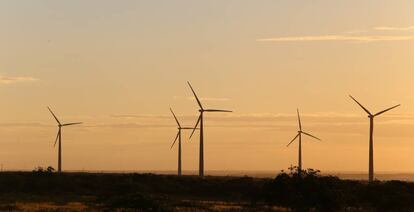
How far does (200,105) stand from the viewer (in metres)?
158

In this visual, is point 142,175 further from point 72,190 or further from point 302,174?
point 302,174

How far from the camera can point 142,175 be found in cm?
17325

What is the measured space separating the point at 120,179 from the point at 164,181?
338 inches

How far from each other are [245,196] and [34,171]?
5325 centimetres

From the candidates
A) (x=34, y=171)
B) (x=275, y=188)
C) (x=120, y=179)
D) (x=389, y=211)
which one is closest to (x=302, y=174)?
(x=275, y=188)

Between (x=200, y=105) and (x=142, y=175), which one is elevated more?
(x=200, y=105)

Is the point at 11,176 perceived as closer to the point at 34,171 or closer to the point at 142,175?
the point at 34,171

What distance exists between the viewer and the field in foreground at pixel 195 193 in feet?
301

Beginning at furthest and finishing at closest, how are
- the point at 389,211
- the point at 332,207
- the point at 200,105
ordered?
the point at 200,105
the point at 389,211
the point at 332,207

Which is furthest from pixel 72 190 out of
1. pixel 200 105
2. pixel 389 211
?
pixel 389 211

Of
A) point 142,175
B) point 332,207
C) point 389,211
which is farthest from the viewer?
point 142,175

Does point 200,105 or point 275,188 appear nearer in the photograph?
point 275,188

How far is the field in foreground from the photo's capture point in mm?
91688

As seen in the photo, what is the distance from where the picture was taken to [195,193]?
153 metres
